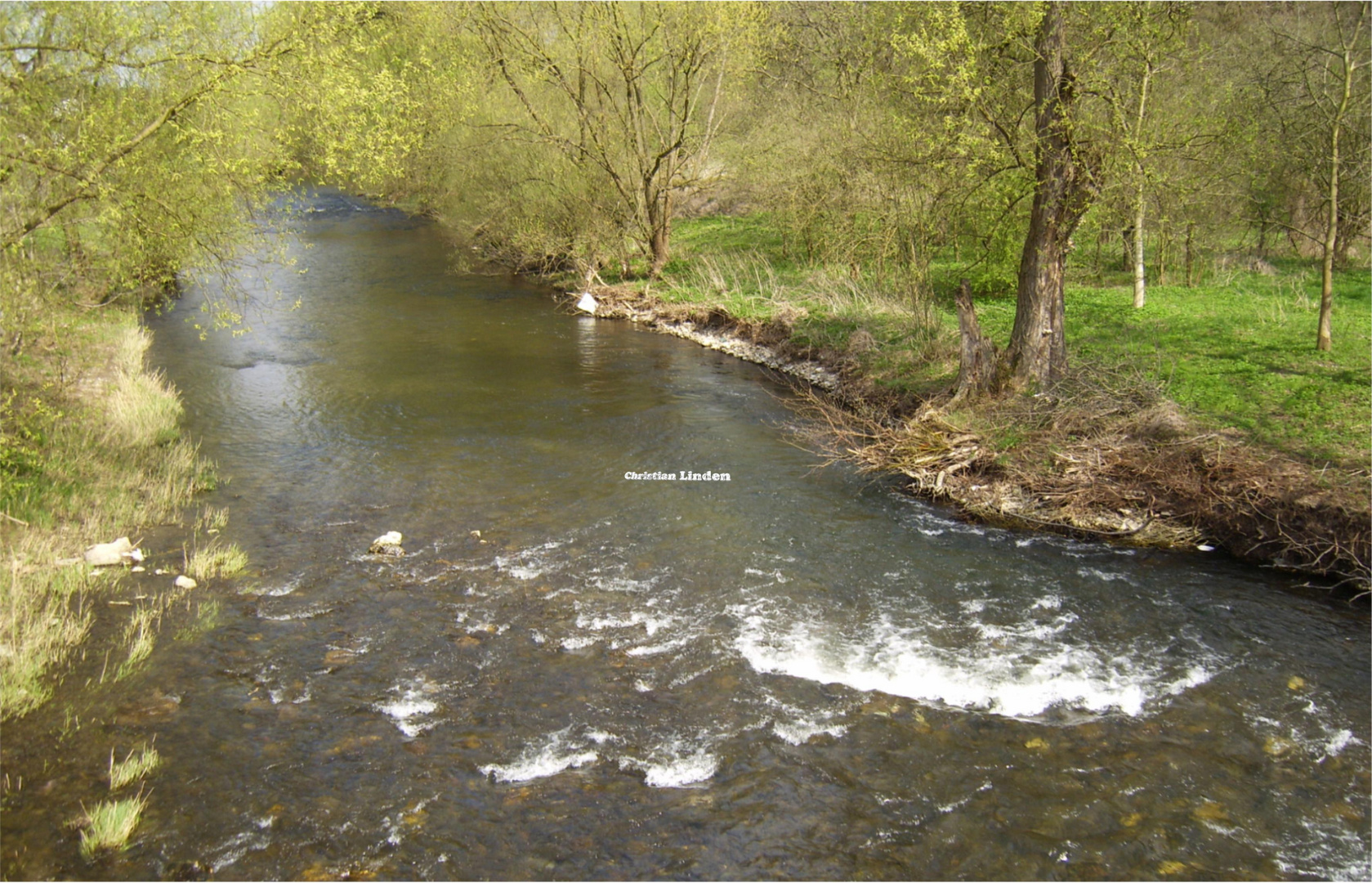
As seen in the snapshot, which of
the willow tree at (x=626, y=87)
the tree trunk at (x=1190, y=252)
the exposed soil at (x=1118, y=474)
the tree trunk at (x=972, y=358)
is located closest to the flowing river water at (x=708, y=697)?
the exposed soil at (x=1118, y=474)

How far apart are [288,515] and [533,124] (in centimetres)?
1903

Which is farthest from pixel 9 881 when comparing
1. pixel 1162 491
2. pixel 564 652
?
pixel 1162 491

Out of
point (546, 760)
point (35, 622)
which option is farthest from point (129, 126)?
point (546, 760)

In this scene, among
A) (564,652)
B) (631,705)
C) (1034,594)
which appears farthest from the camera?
(1034,594)

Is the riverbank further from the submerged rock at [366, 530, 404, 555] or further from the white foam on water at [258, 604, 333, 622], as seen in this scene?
the white foam on water at [258, 604, 333, 622]

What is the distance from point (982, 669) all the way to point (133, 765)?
22.6ft

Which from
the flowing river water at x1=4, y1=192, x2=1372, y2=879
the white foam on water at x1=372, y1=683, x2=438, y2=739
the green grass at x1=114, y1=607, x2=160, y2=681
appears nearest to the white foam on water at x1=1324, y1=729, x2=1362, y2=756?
the flowing river water at x1=4, y1=192, x2=1372, y2=879

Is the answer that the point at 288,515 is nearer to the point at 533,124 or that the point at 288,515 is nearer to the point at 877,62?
the point at 877,62

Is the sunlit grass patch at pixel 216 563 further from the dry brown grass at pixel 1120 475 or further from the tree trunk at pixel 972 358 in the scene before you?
the tree trunk at pixel 972 358

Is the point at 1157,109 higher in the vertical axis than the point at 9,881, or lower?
higher

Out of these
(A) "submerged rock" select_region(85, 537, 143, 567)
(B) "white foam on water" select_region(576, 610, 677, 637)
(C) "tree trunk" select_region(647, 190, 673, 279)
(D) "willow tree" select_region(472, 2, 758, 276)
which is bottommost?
(B) "white foam on water" select_region(576, 610, 677, 637)

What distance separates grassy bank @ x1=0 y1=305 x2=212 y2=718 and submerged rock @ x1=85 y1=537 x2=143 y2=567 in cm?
15

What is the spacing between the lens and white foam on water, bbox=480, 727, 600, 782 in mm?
6578

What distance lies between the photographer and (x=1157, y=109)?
15711 mm
